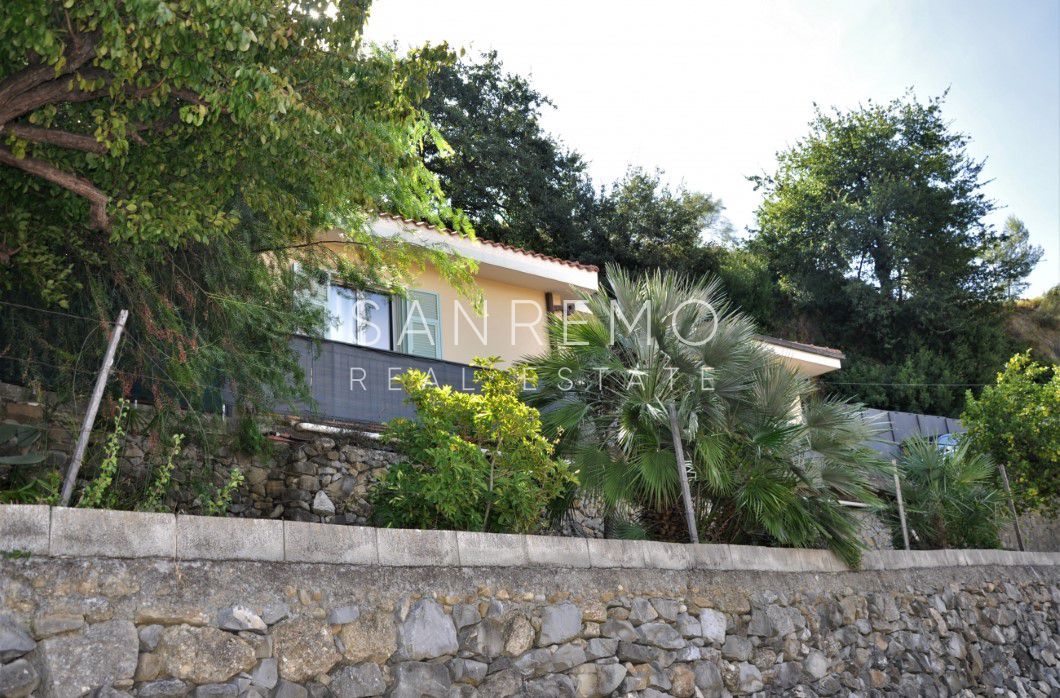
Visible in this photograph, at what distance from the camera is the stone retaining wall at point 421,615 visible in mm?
4164

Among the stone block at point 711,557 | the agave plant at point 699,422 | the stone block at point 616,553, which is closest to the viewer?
the stone block at point 616,553

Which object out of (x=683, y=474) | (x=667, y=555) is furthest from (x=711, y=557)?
(x=683, y=474)

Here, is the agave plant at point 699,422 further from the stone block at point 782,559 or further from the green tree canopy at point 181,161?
the green tree canopy at point 181,161

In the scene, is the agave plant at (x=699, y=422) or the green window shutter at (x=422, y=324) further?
the green window shutter at (x=422, y=324)

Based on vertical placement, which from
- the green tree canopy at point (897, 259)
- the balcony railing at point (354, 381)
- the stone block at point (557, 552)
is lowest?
the stone block at point (557, 552)

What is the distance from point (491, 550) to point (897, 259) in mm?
24042

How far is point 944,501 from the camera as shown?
12867 millimetres

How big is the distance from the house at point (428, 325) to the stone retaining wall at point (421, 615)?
2837mm

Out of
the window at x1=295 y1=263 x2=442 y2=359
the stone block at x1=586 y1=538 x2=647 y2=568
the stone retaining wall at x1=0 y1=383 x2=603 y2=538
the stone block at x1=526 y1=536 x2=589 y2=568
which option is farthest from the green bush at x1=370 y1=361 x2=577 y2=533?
the window at x1=295 y1=263 x2=442 y2=359

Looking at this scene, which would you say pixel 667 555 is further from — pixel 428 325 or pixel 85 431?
pixel 428 325

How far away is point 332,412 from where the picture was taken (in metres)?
10.0

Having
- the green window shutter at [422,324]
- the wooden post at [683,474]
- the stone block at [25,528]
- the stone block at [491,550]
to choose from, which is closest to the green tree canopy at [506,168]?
the green window shutter at [422,324]

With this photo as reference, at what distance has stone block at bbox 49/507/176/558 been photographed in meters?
4.21

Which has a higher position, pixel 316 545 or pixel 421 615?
pixel 316 545
